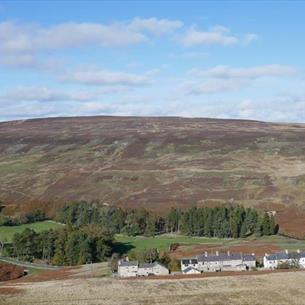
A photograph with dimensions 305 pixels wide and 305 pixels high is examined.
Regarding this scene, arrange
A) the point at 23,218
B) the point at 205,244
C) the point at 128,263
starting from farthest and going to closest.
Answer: the point at 23,218, the point at 205,244, the point at 128,263

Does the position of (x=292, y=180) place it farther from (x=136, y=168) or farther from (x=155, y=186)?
(x=136, y=168)

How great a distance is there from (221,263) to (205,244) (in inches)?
1055

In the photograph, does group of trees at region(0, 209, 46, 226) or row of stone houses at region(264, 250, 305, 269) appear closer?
row of stone houses at region(264, 250, 305, 269)

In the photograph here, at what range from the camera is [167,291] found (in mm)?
60531

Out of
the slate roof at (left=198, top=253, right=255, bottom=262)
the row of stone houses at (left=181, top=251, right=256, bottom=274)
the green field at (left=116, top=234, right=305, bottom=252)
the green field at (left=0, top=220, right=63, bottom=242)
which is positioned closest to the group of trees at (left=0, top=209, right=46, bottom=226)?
the green field at (left=0, top=220, right=63, bottom=242)

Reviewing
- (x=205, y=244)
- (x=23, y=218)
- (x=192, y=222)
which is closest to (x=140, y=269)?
(x=205, y=244)

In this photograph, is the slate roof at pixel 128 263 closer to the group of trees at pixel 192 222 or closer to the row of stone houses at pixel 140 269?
the row of stone houses at pixel 140 269

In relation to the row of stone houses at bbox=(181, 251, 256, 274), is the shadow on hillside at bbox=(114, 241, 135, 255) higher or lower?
lower

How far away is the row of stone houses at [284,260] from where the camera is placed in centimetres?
8200

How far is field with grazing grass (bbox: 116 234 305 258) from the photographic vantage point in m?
99.5

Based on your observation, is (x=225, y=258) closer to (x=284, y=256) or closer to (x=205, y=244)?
(x=284, y=256)

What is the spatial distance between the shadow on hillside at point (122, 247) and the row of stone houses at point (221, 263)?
22.0 m

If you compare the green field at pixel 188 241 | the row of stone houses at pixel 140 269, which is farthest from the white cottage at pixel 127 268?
the green field at pixel 188 241

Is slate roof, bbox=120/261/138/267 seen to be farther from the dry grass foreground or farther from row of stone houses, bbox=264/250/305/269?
row of stone houses, bbox=264/250/305/269
